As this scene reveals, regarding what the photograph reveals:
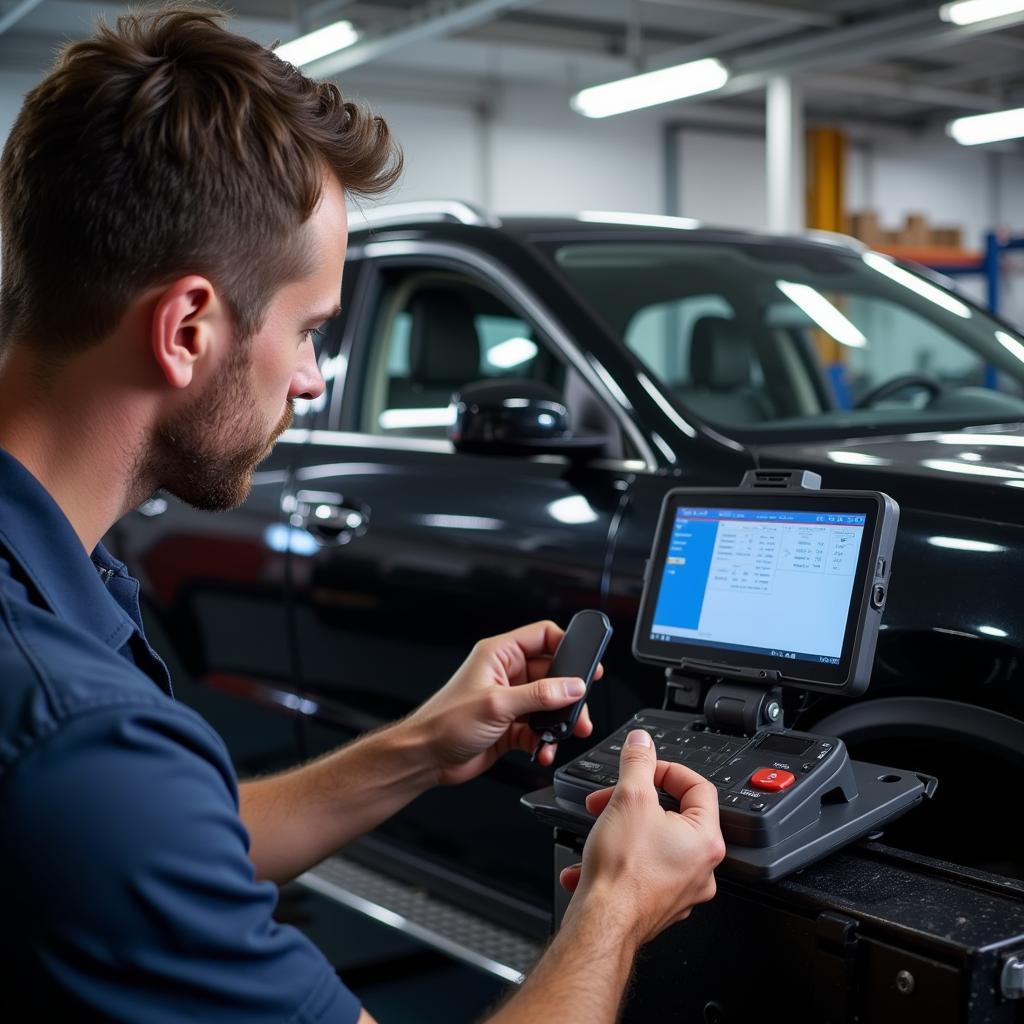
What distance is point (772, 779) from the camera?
1412 mm

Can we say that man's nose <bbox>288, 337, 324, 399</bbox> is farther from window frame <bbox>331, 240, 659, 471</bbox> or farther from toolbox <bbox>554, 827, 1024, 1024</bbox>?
window frame <bbox>331, 240, 659, 471</bbox>

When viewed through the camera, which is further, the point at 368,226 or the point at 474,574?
the point at 368,226

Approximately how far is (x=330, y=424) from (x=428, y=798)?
88 cm

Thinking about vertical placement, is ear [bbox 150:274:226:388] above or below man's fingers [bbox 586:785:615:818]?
above

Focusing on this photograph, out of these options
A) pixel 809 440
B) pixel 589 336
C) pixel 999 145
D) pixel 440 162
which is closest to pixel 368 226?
pixel 589 336

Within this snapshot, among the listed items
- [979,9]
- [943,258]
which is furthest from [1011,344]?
[943,258]

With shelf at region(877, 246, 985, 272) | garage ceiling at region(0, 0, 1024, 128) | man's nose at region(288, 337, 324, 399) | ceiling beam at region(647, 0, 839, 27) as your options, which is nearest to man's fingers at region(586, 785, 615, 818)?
man's nose at region(288, 337, 324, 399)

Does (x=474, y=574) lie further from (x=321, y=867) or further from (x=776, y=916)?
(x=776, y=916)

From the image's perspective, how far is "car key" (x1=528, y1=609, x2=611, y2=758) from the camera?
64.8 inches

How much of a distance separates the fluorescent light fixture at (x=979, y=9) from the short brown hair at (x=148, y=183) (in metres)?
7.39

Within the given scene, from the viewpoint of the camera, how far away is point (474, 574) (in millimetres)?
2527

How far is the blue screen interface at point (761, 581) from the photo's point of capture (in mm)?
1546

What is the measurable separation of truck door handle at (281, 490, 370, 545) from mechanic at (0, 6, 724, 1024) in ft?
4.34

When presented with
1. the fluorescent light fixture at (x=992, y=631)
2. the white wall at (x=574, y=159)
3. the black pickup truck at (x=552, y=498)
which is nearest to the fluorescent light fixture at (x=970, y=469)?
the black pickup truck at (x=552, y=498)
